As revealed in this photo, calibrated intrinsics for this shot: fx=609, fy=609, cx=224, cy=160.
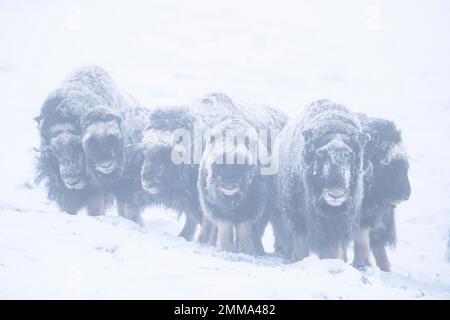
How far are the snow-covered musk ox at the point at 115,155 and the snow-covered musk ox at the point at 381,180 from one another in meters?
3.32

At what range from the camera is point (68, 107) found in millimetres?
8828

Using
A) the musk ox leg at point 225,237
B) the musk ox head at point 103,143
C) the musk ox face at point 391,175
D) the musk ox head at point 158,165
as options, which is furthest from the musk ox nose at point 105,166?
the musk ox face at point 391,175

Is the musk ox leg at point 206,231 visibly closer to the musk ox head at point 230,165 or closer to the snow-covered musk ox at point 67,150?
the musk ox head at point 230,165

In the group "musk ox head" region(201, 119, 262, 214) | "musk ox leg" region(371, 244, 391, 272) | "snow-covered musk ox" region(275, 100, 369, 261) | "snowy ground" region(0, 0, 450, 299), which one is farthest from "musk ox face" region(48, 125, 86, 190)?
"musk ox leg" region(371, 244, 391, 272)

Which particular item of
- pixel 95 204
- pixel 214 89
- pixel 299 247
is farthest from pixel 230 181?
pixel 214 89

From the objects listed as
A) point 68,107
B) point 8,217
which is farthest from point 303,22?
point 8,217

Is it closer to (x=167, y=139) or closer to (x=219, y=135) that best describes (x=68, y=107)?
(x=167, y=139)

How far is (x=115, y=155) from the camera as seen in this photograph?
8609 millimetres

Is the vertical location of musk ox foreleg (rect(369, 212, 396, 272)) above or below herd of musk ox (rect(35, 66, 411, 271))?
below

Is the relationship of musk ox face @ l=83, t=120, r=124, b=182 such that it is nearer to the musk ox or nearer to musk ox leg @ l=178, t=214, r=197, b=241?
the musk ox

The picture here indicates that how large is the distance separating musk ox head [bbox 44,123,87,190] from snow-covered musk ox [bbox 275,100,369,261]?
2880 millimetres

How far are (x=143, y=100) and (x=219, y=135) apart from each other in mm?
12308

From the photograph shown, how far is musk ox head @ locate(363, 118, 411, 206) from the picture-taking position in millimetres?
7457
